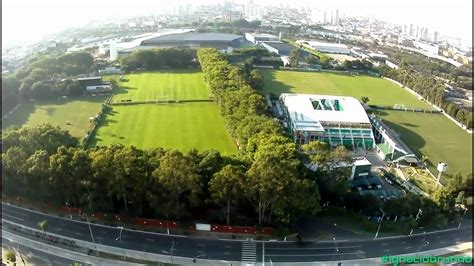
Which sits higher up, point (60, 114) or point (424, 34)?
point (424, 34)

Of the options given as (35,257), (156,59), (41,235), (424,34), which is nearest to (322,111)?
(41,235)

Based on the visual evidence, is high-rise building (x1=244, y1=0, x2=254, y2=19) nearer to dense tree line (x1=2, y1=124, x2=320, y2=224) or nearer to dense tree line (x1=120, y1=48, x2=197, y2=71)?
dense tree line (x1=120, y1=48, x2=197, y2=71)

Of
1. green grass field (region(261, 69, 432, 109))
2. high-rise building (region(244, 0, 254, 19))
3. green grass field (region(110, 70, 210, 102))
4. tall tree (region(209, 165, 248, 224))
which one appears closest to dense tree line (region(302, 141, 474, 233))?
tall tree (region(209, 165, 248, 224))

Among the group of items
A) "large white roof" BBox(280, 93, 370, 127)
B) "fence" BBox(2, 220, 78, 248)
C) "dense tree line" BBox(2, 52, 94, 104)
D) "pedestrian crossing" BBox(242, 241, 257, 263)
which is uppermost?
"dense tree line" BBox(2, 52, 94, 104)

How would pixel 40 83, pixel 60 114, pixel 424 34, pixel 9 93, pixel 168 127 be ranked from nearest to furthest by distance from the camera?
1. pixel 168 127
2. pixel 60 114
3. pixel 9 93
4. pixel 40 83
5. pixel 424 34

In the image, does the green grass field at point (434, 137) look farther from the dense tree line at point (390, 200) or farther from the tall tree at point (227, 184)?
the tall tree at point (227, 184)

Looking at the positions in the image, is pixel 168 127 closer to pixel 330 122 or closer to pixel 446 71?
pixel 330 122

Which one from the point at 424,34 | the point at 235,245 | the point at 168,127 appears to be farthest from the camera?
the point at 424,34
